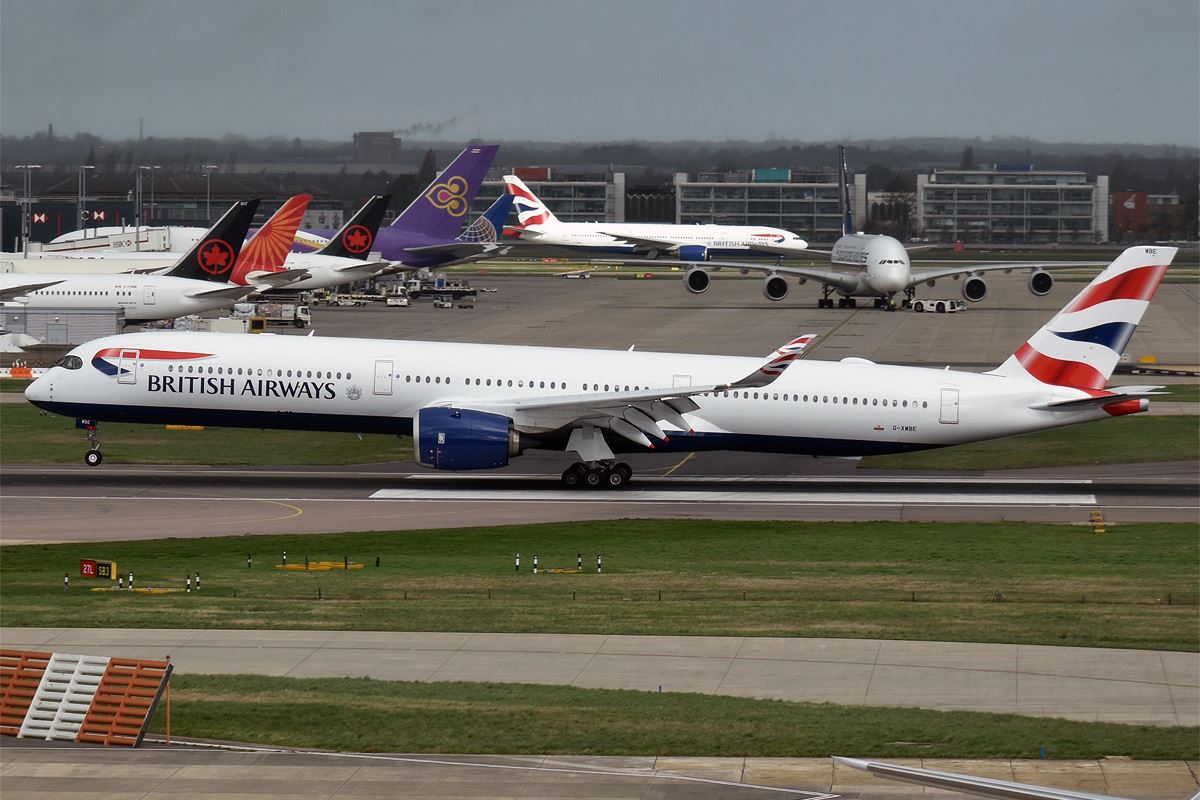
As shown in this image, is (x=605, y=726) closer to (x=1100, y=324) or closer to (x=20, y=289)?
(x=1100, y=324)

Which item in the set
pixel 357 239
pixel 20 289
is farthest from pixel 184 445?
pixel 357 239

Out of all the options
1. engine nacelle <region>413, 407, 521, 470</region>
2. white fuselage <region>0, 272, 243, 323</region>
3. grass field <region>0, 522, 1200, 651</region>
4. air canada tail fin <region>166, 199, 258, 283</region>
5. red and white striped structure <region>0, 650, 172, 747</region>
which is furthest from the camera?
white fuselage <region>0, 272, 243, 323</region>

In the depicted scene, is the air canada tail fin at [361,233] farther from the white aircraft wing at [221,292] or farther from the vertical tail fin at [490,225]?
the vertical tail fin at [490,225]

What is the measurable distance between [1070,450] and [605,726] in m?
35.9

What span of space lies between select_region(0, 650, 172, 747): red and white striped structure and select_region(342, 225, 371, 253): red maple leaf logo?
252 ft

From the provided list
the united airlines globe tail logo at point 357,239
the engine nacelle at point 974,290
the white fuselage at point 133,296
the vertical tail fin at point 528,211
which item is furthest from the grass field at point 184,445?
the vertical tail fin at point 528,211

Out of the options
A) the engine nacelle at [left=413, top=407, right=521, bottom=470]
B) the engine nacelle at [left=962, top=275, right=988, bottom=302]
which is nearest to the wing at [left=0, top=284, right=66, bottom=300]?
the engine nacelle at [left=413, top=407, right=521, bottom=470]

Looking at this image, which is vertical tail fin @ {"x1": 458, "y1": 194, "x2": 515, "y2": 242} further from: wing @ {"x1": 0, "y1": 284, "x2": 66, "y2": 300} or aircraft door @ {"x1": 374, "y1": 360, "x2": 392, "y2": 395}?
aircraft door @ {"x1": 374, "y1": 360, "x2": 392, "y2": 395}

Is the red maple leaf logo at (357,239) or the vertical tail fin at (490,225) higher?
the vertical tail fin at (490,225)

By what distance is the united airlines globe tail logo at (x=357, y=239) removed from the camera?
326 ft

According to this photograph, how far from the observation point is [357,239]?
328ft

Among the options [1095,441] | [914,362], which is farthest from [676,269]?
[1095,441]

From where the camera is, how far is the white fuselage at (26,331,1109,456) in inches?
1832

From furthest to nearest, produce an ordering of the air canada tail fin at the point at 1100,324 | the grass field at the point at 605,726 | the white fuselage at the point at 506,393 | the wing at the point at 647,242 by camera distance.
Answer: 1. the wing at the point at 647,242
2. the white fuselage at the point at 506,393
3. the air canada tail fin at the point at 1100,324
4. the grass field at the point at 605,726
